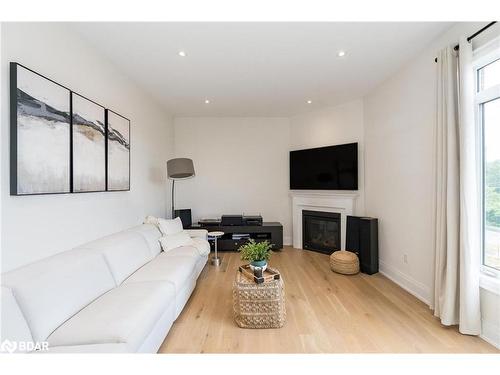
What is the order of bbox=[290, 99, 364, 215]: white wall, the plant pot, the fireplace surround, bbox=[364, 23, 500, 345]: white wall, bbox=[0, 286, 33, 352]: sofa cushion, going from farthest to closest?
the fireplace surround, bbox=[290, 99, 364, 215]: white wall, bbox=[364, 23, 500, 345]: white wall, the plant pot, bbox=[0, 286, 33, 352]: sofa cushion

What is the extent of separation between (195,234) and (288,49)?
280 cm

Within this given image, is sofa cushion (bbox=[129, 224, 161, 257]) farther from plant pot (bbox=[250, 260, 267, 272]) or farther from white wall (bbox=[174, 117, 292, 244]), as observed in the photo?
white wall (bbox=[174, 117, 292, 244])

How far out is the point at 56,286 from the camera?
58.2 inches

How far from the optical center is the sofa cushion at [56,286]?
1290 mm

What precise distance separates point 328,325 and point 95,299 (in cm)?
193

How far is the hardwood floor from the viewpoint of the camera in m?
1.81

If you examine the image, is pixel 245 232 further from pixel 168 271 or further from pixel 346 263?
pixel 168 271

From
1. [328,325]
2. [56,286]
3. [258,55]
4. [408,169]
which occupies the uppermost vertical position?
[258,55]

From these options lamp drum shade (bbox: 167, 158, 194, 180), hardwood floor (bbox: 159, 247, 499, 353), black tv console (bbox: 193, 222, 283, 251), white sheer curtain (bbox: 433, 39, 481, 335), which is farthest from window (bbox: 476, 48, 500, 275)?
lamp drum shade (bbox: 167, 158, 194, 180)

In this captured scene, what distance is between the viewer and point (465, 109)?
1.92m

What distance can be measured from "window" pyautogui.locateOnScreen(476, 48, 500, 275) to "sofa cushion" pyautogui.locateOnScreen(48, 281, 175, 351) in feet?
8.91

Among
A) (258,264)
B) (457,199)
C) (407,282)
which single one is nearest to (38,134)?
(258,264)

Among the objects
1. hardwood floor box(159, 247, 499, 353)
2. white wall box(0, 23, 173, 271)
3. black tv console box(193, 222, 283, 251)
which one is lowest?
hardwood floor box(159, 247, 499, 353)
